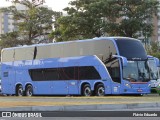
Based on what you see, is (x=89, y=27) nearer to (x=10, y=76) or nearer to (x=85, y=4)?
(x=85, y=4)

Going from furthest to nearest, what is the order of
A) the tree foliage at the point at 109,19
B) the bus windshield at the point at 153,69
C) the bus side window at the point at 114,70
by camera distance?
the tree foliage at the point at 109,19 < the bus windshield at the point at 153,69 < the bus side window at the point at 114,70

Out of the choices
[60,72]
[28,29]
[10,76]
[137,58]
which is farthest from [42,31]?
[137,58]

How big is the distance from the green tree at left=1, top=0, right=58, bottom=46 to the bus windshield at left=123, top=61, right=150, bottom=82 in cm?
2914

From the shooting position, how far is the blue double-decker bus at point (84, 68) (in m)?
28.4

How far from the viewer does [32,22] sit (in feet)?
185

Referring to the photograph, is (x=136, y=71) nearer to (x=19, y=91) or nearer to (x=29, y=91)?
(x=29, y=91)

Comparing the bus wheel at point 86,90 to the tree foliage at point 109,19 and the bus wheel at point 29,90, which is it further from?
the tree foliage at point 109,19

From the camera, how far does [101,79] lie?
2891 cm

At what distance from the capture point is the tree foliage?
146ft

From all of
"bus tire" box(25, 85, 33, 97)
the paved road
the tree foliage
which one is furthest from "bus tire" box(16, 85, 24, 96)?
the tree foliage

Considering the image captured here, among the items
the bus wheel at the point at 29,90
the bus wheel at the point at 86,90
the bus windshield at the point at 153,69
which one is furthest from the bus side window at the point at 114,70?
the bus wheel at the point at 29,90

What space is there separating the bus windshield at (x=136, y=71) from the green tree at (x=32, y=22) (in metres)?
29.1

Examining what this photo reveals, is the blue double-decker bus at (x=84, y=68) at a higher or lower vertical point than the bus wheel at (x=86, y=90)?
higher

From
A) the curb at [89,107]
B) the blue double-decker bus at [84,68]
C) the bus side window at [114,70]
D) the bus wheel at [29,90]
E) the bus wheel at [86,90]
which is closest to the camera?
the curb at [89,107]
